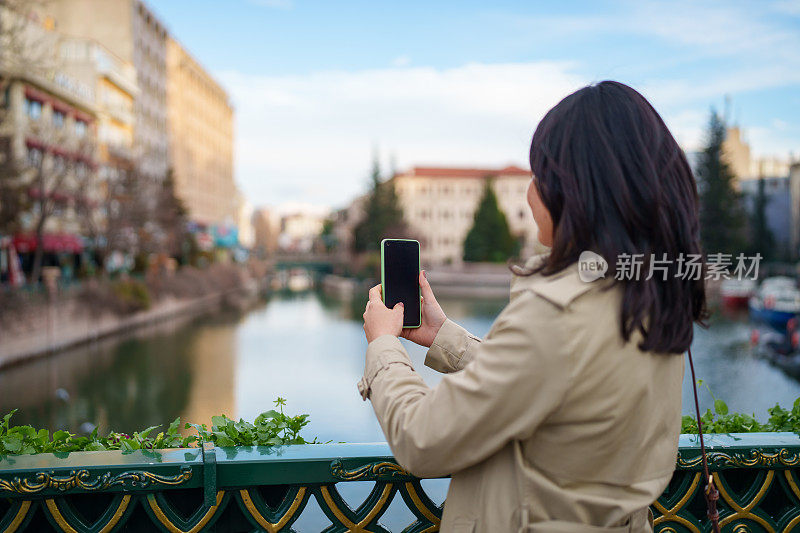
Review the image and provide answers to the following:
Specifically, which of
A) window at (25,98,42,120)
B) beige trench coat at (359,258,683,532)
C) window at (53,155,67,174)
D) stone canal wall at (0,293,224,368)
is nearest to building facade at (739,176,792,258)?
stone canal wall at (0,293,224,368)

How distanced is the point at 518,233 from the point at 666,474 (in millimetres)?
75339

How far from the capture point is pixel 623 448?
111cm

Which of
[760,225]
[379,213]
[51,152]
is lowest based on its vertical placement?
[760,225]

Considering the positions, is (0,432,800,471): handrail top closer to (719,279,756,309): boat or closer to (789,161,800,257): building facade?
(719,279,756,309): boat

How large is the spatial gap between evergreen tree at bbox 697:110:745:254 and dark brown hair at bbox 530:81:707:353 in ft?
150

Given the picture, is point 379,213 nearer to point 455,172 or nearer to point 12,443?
point 455,172

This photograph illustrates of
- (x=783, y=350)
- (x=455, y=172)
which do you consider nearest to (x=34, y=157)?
(x=783, y=350)

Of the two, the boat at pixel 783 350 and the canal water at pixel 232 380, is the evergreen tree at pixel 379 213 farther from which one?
the boat at pixel 783 350

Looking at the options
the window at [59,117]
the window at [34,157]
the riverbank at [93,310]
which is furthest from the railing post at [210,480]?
the window at [59,117]

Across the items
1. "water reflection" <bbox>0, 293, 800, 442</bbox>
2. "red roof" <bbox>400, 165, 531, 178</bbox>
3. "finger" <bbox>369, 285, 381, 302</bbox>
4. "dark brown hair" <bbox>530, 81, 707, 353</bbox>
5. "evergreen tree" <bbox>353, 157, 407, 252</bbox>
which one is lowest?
"water reflection" <bbox>0, 293, 800, 442</bbox>

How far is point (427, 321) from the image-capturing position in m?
1.64

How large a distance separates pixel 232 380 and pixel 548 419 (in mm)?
19627

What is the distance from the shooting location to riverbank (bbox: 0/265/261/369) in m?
18.1

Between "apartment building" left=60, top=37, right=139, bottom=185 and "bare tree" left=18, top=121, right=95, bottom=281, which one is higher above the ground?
"apartment building" left=60, top=37, right=139, bottom=185
